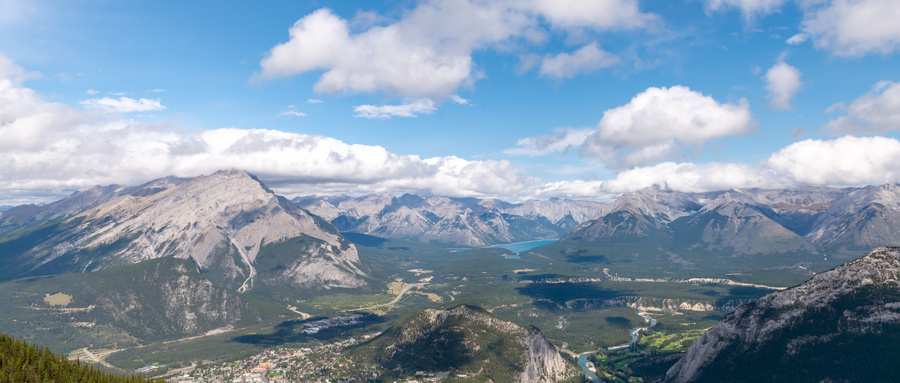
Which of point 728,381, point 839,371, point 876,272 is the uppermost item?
point 876,272

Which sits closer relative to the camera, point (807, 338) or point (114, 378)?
point (114, 378)

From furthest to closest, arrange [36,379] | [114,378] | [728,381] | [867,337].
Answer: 1. [728,381]
2. [867,337]
3. [114,378]
4. [36,379]

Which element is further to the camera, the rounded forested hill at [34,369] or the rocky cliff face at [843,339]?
the rocky cliff face at [843,339]

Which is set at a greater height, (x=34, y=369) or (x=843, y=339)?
(x=34, y=369)

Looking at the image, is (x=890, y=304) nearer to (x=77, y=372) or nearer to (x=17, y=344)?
(x=77, y=372)

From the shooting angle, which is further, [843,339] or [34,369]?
[843,339]

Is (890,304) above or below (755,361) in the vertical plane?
above

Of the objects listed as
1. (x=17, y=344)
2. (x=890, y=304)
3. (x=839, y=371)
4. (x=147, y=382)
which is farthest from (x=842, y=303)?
(x=17, y=344)

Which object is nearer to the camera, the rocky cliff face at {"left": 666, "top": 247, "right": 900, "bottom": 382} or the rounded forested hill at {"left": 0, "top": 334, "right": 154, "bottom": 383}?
the rounded forested hill at {"left": 0, "top": 334, "right": 154, "bottom": 383}
